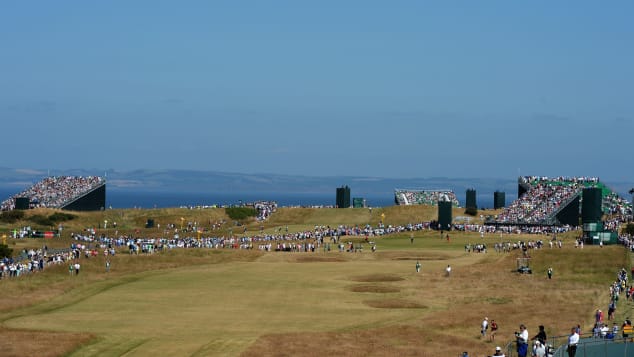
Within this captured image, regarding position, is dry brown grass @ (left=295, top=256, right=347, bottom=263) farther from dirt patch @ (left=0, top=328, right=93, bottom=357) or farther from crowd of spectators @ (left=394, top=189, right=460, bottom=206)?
crowd of spectators @ (left=394, top=189, right=460, bottom=206)

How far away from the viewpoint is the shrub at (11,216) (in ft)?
363

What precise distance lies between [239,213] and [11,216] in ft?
110

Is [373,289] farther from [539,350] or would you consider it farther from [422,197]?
[422,197]

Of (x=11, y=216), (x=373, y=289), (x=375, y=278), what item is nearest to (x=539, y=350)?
(x=373, y=289)

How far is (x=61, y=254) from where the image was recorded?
75.1 m

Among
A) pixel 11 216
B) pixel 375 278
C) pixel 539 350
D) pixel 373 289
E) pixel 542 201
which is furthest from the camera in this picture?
pixel 542 201

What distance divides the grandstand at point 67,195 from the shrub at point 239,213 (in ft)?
65.0

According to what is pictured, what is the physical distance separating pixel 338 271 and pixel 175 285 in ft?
53.9

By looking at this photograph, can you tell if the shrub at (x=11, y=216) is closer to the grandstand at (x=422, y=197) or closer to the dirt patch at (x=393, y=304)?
the dirt patch at (x=393, y=304)

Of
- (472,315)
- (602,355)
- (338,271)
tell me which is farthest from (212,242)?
(602,355)

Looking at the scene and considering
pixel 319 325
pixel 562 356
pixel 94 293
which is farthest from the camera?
pixel 94 293

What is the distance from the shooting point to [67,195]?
12875 cm

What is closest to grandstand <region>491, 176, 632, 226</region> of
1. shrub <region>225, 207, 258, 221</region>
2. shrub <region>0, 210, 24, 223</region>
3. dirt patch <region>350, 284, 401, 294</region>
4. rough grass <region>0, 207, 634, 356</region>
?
rough grass <region>0, 207, 634, 356</region>

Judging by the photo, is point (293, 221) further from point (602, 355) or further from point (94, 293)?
point (602, 355)
